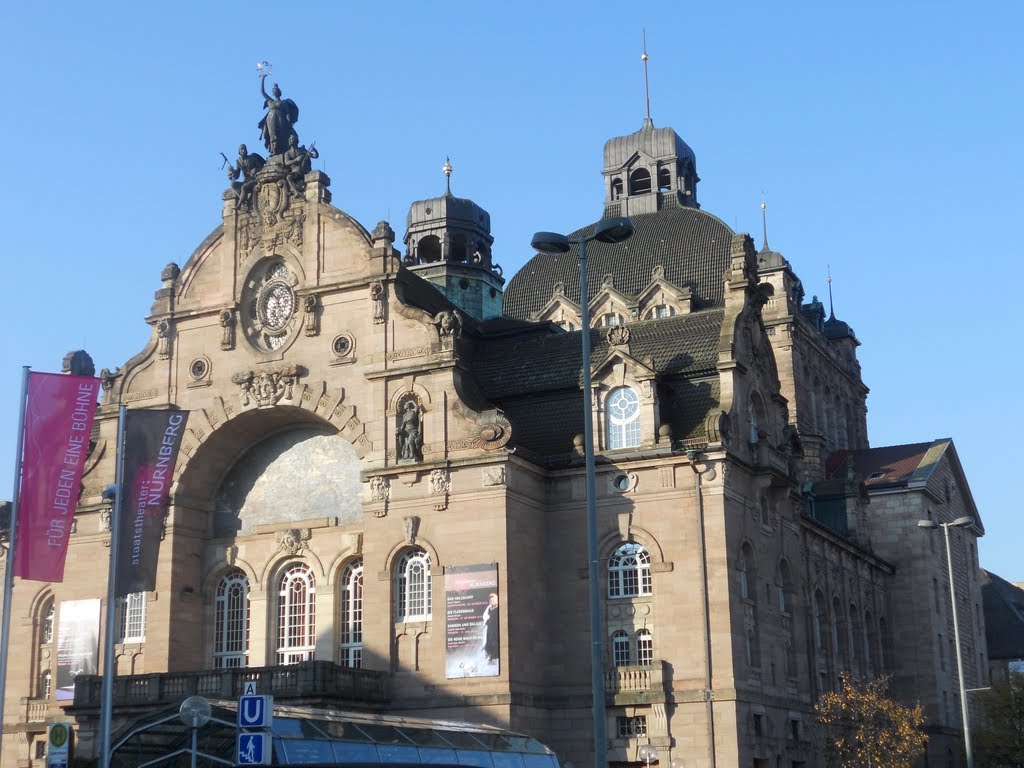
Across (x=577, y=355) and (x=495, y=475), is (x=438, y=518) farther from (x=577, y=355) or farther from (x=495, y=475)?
(x=577, y=355)

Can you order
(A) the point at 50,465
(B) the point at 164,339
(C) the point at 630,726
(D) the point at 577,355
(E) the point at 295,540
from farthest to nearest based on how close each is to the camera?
(B) the point at 164,339
(D) the point at 577,355
(E) the point at 295,540
(C) the point at 630,726
(A) the point at 50,465

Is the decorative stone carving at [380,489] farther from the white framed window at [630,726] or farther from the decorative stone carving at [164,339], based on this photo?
the decorative stone carving at [164,339]

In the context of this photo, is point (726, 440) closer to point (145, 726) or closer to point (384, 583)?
point (384, 583)

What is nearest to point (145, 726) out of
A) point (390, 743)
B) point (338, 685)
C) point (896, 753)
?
point (390, 743)

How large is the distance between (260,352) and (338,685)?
45.0ft

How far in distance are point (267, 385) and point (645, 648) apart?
16.5 m

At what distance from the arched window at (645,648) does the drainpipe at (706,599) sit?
2044 millimetres

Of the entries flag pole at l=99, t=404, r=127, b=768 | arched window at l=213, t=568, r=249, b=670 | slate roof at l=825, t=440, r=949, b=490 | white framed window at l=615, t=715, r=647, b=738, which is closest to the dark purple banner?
flag pole at l=99, t=404, r=127, b=768

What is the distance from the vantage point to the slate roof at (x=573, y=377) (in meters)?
50.5

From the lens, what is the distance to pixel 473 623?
46469 mm

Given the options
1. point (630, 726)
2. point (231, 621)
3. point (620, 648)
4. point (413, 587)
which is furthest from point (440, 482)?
point (231, 621)

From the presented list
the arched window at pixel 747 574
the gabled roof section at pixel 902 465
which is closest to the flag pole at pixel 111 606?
the arched window at pixel 747 574

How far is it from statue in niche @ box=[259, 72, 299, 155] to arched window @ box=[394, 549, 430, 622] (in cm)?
1751

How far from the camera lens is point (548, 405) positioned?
52375 mm
